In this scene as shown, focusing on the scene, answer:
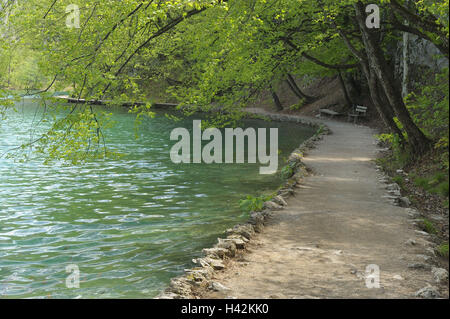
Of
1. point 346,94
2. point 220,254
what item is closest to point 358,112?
point 346,94

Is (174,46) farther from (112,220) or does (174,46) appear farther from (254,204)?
(254,204)

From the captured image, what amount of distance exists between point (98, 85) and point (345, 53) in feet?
63.9

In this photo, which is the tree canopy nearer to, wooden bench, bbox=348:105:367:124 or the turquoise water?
the turquoise water

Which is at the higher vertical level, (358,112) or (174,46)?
(174,46)

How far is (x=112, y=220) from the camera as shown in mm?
11344

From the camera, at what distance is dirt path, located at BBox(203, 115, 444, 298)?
6066 mm

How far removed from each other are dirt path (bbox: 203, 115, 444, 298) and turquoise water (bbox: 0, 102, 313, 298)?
143cm

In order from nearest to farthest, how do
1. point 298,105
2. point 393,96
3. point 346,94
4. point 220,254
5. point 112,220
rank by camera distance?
1. point 220,254
2. point 112,220
3. point 393,96
4. point 346,94
5. point 298,105

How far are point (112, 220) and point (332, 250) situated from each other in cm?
553

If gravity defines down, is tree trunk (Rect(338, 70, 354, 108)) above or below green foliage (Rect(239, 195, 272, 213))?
above

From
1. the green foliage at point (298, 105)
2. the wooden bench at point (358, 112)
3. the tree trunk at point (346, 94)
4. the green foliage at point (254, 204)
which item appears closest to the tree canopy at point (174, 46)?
the green foliage at point (254, 204)

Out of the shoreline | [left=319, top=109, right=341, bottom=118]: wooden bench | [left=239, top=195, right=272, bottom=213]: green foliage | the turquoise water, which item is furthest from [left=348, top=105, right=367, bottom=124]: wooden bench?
[left=239, top=195, right=272, bottom=213]: green foliage

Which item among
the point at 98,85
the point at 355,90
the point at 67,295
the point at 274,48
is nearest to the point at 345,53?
the point at 355,90
